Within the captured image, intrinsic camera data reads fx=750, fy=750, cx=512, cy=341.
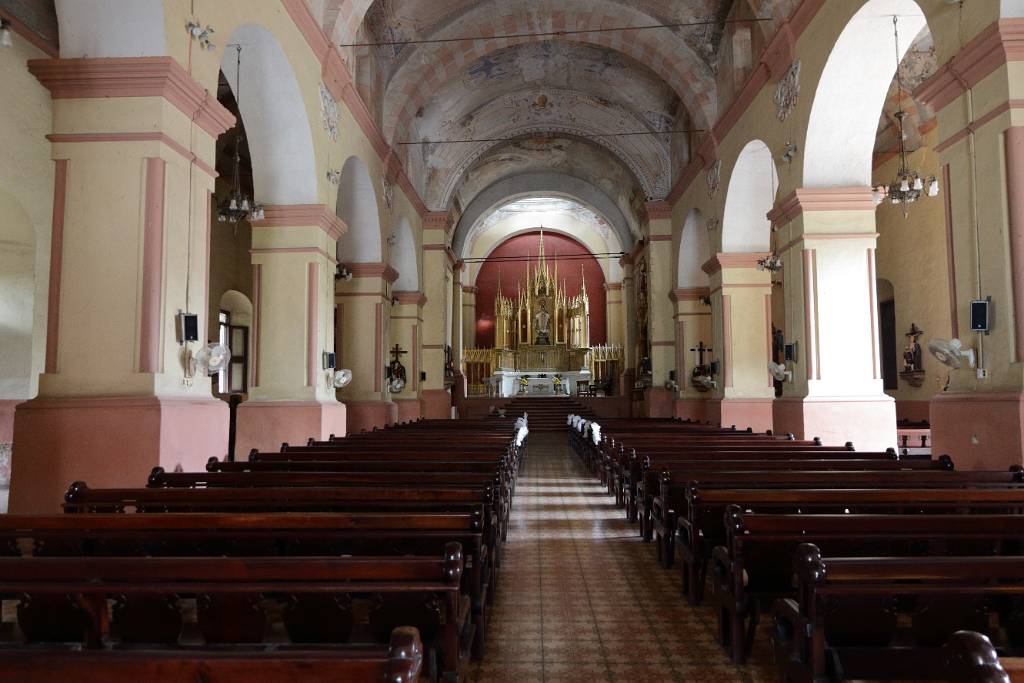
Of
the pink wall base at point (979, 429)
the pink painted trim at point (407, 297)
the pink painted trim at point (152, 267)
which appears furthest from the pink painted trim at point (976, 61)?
the pink painted trim at point (407, 297)

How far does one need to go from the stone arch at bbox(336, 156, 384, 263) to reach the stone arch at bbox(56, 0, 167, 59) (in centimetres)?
709

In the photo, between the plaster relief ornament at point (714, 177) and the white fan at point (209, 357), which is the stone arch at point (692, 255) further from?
the white fan at point (209, 357)

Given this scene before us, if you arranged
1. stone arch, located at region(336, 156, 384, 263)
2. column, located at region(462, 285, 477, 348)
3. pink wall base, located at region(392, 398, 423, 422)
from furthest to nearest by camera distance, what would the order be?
column, located at region(462, 285, 477, 348)
pink wall base, located at region(392, 398, 423, 422)
stone arch, located at region(336, 156, 384, 263)

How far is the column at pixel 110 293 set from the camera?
5969mm

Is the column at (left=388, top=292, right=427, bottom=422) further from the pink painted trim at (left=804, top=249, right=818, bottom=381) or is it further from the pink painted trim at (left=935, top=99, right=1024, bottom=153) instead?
the pink painted trim at (left=935, top=99, right=1024, bottom=153)

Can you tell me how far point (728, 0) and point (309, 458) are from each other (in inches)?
435

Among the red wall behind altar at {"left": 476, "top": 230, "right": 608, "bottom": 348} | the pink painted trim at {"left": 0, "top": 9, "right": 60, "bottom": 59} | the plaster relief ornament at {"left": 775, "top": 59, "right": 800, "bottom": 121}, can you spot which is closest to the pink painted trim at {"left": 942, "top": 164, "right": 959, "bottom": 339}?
the plaster relief ornament at {"left": 775, "top": 59, "right": 800, "bottom": 121}

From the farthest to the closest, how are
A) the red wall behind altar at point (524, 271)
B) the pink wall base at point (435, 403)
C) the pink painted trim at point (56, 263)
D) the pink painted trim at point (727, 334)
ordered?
the red wall behind altar at point (524, 271) → the pink wall base at point (435, 403) → the pink painted trim at point (727, 334) → the pink painted trim at point (56, 263)

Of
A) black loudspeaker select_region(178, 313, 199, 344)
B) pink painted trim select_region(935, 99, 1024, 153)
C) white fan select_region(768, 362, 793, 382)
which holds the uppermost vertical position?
pink painted trim select_region(935, 99, 1024, 153)

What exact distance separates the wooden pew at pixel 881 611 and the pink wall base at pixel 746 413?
36.9 ft

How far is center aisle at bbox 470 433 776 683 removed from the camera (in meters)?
3.46

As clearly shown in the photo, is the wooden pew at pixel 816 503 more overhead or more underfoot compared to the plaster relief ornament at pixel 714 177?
more underfoot

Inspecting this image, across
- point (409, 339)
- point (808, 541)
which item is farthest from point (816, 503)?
point (409, 339)

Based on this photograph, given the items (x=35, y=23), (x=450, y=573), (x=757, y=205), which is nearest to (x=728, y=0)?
(x=757, y=205)
